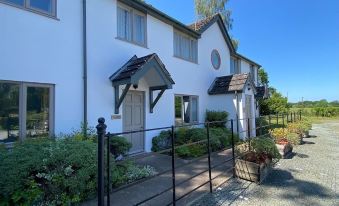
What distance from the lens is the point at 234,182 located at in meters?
6.43

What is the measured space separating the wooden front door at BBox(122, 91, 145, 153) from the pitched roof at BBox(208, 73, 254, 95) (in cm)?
556

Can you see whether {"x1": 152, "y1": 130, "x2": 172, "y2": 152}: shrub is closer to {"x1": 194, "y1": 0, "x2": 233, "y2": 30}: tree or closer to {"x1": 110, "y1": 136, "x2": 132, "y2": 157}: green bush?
{"x1": 110, "y1": 136, "x2": 132, "y2": 157}: green bush

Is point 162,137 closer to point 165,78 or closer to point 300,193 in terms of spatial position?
point 165,78

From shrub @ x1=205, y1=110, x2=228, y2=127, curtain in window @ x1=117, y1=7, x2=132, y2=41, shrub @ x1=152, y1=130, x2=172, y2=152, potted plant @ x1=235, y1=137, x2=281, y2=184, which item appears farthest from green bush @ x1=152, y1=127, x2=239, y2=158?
curtain in window @ x1=117, y1=7, x2=132, y2=41

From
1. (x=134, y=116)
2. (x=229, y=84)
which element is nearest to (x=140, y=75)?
(x=134, y=116)

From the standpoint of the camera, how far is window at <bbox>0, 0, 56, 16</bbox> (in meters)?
6.19

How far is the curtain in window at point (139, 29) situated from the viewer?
31.7ft

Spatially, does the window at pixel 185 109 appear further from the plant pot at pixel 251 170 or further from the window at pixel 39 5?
the window at pixel 39 5

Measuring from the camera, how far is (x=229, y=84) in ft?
45.0

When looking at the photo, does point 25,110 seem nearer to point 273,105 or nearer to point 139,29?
point 139,29

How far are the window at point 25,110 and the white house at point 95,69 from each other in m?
0.02

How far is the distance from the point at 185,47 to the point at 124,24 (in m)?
4.24

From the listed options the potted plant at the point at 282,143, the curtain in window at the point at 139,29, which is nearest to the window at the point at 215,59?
the potted plant at the point at 282,143

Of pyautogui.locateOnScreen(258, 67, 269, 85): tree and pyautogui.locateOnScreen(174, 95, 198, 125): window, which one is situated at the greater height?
pyautogui.locateOnScreen(258, 67, 269, 85): tree
